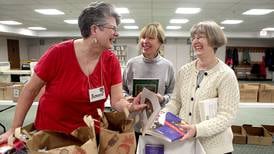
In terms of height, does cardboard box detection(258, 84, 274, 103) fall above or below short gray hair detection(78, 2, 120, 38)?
below

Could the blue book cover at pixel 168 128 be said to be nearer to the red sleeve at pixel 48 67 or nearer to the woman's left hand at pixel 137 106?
the woman's left hand at pixel 137 106

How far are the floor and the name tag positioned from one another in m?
2.82

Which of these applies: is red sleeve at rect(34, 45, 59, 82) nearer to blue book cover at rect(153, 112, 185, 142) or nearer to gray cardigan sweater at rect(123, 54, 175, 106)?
blue book cover at rect(153, 112, 185, 142)

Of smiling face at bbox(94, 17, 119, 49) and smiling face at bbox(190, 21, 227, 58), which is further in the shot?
smiling face at bbox(190, 21, 227, 58)

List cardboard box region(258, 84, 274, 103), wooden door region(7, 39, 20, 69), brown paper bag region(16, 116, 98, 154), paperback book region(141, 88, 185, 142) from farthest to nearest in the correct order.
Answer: wooden door region(7, 39, 20, 69) → cardboard box region(258, 84, 274, 103) → paperback book region(141, 88, 185, 142) → brown paper bag region(16, 116, 98, 154)

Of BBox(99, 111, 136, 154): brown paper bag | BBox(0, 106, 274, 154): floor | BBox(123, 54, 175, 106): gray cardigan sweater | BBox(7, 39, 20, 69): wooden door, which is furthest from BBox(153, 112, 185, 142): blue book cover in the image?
BBox(7, 39, 20, 69): wooden door

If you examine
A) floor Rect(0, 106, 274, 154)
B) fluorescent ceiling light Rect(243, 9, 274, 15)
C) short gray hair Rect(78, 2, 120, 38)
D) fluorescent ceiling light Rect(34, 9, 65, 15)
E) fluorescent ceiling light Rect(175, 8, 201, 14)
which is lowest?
floor Rect(0, 106, 274, 154)

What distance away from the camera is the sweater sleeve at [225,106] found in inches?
51.8

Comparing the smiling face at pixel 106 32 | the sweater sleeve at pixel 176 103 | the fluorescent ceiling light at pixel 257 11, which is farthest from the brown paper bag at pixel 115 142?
the fluorescent ceiling light at pixel 257 11

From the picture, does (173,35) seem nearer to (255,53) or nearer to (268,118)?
(255,53)

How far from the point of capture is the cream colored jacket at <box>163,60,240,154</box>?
52.2 inches

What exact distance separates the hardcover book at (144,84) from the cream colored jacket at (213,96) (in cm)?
44


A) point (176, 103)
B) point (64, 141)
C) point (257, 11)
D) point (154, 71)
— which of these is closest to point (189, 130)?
point (176, 103)

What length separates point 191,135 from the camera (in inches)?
48.9
